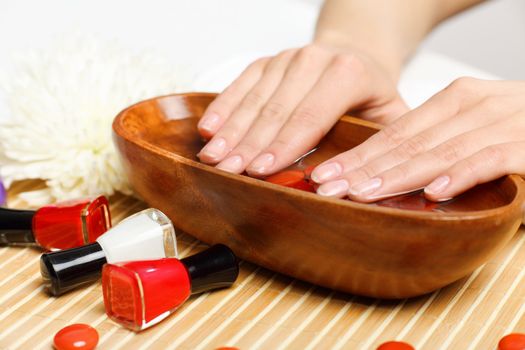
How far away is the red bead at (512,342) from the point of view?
68cm

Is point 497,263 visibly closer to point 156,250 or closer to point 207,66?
point 156,250

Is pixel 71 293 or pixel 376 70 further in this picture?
pixel 376 70

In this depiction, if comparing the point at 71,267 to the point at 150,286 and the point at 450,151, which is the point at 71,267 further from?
the point at 450,151

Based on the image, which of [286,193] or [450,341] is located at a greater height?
[286,193]

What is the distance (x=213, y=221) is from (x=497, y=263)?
321 mm

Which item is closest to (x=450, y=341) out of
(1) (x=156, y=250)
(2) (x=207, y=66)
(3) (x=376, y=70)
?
(1) (x=156, y=250)

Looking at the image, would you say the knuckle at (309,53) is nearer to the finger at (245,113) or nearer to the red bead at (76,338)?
the finger at (245,113)

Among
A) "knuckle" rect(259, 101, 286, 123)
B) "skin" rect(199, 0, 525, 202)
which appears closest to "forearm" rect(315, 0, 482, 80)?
"skin" rect(199, 0, 525, 202)

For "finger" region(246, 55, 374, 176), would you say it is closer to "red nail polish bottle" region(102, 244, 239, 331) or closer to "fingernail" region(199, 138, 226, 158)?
"fingernail" region(199, 138, 226, 158)

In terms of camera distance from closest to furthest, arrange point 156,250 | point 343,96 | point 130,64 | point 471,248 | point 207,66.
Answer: point 471,248 → point 156,250 → point 343,96 → point 130,64 → point 207,66

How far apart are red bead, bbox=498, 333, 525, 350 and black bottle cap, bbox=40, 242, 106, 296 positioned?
397 millimetres

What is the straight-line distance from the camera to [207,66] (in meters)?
1.48

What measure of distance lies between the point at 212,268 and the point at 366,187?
175 mm

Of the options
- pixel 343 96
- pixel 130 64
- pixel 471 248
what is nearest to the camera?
pixel 471 248
